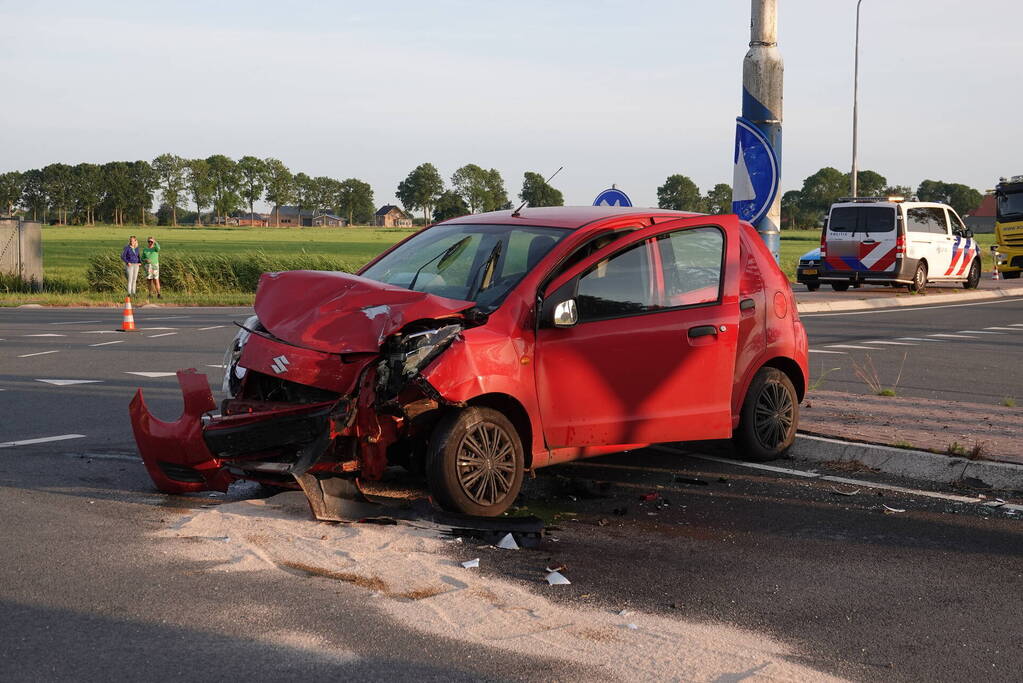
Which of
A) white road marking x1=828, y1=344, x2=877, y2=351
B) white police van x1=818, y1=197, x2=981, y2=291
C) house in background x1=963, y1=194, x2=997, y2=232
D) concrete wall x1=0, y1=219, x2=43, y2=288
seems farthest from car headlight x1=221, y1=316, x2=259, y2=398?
house in background x1=963, y1=194, x2=997, y2=232

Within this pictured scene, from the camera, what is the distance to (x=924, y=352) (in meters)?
15.4

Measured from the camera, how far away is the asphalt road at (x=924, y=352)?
1159 cm

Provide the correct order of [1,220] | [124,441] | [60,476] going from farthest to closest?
[1,220] → [124,441] → [60,476]

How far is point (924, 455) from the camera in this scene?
7.39 m

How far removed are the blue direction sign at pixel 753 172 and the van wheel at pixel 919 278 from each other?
1847 cm

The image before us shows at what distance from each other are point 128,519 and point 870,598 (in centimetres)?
363

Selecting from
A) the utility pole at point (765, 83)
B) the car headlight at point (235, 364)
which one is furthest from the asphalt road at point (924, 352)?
the car headlight at point (235, 364)

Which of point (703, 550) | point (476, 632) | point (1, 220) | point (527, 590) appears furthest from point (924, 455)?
point (1, 220)

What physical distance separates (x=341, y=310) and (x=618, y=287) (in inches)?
63.9

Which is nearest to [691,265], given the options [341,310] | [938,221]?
[341,310]

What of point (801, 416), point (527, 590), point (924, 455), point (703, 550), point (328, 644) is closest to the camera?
point (328, 644)

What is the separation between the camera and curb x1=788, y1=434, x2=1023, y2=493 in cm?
698

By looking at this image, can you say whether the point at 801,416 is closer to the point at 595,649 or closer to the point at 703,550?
the point at 703,550

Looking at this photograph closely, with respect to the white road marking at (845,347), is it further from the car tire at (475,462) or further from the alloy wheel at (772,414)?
the car tire at (475,462)
